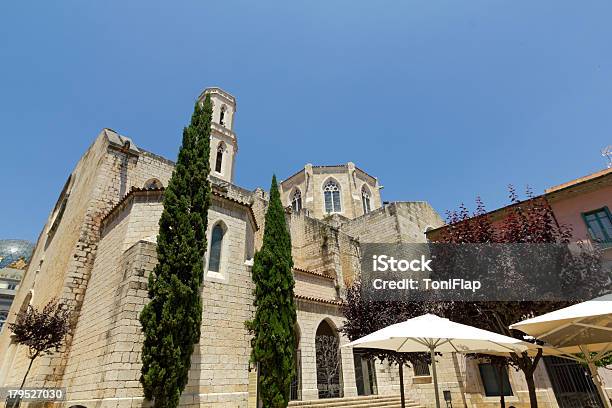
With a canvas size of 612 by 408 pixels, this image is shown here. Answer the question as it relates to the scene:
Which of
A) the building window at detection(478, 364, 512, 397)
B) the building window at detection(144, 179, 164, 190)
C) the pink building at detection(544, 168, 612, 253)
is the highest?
the building window at detection(144, 179, 164, 190)

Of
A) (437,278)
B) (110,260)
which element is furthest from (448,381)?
(110,260)

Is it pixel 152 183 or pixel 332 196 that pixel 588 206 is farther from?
pixel 332 196

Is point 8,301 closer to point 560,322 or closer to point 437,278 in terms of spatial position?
point 437,278

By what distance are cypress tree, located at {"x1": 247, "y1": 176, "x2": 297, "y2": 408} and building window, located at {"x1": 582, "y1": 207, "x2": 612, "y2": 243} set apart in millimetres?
12284

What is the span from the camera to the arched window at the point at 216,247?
1127 centimetres

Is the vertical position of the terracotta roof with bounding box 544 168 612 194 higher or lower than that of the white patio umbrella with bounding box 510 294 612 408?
higher

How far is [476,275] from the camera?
368 inches

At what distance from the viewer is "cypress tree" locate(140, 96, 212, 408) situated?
26.7 feet

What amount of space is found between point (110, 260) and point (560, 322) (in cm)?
1259

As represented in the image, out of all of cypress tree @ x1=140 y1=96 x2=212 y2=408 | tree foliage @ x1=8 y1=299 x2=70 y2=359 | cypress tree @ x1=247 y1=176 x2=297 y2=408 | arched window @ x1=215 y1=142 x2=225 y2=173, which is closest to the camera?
cypress tree @ x1=140 y1=96 x2=212 y2=408

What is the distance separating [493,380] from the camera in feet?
49.5

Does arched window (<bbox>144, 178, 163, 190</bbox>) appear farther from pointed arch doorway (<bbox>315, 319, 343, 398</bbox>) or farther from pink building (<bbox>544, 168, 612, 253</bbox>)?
pink building (<bbox>544, 168, 612, 253</bbox>)

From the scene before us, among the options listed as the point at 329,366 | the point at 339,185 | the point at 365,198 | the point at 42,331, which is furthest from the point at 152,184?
the point at 365,198

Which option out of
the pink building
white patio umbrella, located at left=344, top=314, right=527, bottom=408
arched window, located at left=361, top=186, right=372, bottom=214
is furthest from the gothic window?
white patio umbrella, located at left=344, top=314, right=527, bottom=408
